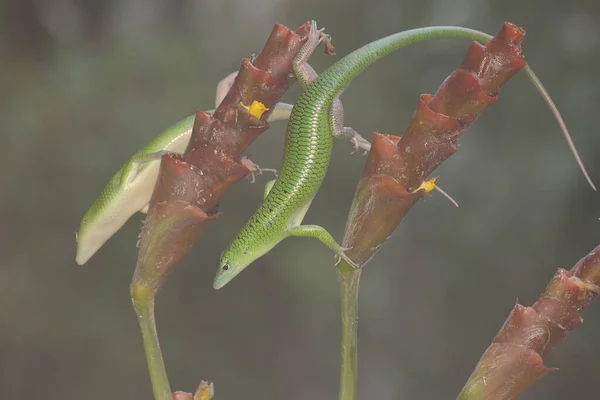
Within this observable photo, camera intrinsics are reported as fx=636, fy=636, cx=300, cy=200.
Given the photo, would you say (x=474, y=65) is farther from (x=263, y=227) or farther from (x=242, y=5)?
(x=242, y=5)

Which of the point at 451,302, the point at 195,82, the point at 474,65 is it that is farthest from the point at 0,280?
the point at 474,65

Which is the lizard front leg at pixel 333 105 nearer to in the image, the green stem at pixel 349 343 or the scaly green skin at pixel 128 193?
the scaly green skin at pixel 128 193

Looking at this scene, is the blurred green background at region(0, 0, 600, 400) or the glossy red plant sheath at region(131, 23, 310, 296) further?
the blurred green background at region(0, 0, 600, 400)

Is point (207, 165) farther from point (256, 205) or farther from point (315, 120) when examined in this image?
point (256, 205)

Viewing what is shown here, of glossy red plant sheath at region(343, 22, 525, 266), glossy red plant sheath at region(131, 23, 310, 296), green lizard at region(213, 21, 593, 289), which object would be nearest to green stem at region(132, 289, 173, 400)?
glossy red plant sheath at region(131, 23, 310, 296)

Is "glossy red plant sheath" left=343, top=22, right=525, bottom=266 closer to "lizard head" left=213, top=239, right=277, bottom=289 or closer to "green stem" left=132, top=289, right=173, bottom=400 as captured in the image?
"green stem" left=132, top=289, right=173, bottom=400

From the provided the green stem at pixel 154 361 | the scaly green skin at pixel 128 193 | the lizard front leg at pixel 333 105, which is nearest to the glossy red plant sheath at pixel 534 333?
the green stem at pixel 154 361

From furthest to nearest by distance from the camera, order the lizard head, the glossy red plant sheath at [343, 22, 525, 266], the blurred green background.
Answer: the blurred green background
the lizard head
the glossy red plant sheath at [343, 22, 525, 266]
